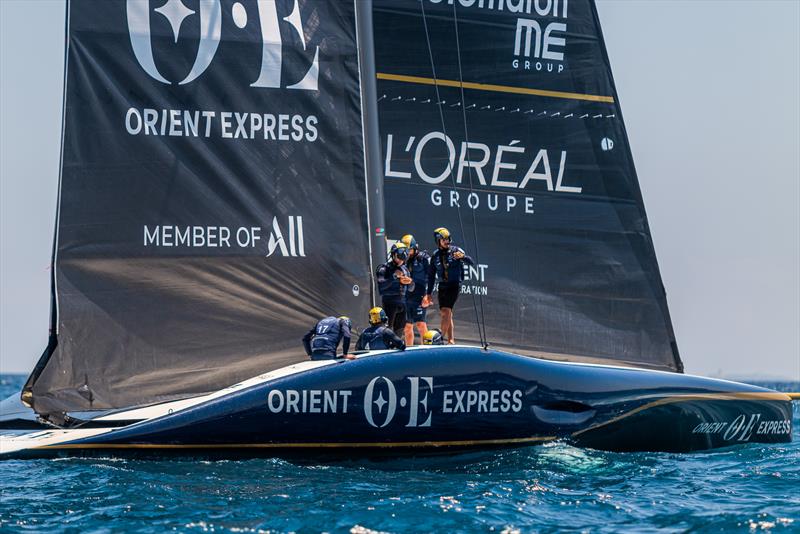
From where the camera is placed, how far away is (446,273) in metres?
13.3

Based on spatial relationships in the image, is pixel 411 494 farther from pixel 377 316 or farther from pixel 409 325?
pixel 409 325

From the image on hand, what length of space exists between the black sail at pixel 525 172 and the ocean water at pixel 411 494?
7.70 feet

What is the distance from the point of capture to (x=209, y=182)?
511 inches

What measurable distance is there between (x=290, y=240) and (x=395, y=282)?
1.21 metres

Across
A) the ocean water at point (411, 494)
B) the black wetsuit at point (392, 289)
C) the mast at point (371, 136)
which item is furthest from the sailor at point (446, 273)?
the ocean water at point (411, 494)

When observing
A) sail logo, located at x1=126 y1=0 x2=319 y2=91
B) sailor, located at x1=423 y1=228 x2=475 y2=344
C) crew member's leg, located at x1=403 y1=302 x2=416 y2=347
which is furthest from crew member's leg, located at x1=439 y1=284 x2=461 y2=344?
sail logo, located at x1=126 y1=0 x2=319 y2=91

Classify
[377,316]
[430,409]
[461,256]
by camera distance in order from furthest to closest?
[461,256] < [377,316] < [430,409]

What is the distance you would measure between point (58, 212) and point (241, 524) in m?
4.85

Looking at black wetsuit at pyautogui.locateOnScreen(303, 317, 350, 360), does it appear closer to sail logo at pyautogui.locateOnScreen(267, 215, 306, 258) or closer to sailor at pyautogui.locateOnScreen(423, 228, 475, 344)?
sail logo at pyautogui.locateOnScreen(267, 215, 306, 258)

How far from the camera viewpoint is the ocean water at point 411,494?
354 inches

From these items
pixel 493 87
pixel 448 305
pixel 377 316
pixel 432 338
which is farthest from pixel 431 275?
pixel 493 87

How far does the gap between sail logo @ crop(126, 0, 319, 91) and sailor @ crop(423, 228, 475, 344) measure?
7.12 feet

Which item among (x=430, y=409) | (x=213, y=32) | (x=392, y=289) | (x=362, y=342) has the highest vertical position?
(x=213, y=32)

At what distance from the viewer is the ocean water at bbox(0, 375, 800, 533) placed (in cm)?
900
